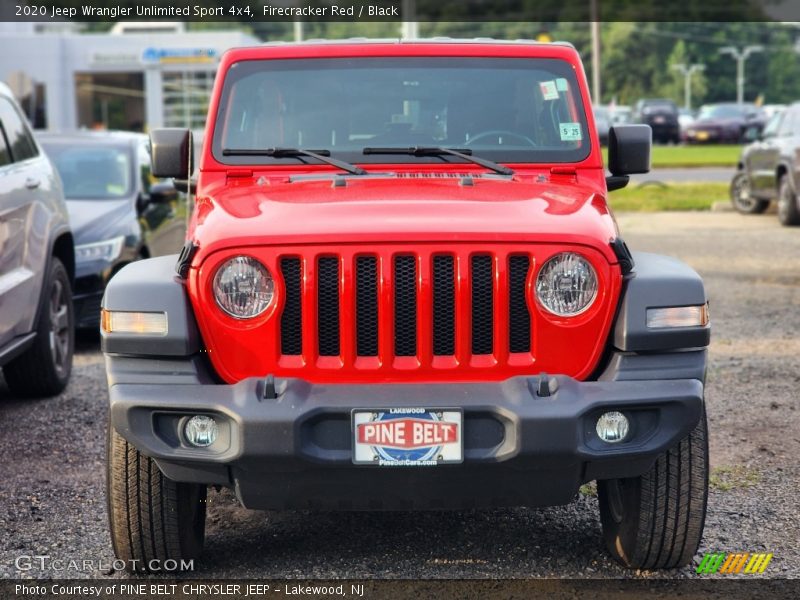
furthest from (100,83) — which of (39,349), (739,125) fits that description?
(39,349)

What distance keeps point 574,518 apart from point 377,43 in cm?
218

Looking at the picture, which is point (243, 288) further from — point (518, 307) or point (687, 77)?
point (687, 77)

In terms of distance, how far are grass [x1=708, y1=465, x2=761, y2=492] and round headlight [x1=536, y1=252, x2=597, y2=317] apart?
178cm

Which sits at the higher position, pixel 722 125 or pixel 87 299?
pixel 87 299

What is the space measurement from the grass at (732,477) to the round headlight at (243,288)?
2.43 metres

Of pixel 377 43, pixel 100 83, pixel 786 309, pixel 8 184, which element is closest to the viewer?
pixel 377 43

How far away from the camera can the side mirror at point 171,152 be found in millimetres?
5246

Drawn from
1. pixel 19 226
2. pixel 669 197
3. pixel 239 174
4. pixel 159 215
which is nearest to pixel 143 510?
pixel 239 174

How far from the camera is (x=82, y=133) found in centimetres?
1060

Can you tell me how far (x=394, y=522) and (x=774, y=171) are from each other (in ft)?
44.6

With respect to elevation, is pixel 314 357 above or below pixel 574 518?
above

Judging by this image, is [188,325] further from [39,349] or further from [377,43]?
[39,349]

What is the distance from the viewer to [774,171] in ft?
56.3

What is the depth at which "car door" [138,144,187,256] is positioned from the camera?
955 cm
